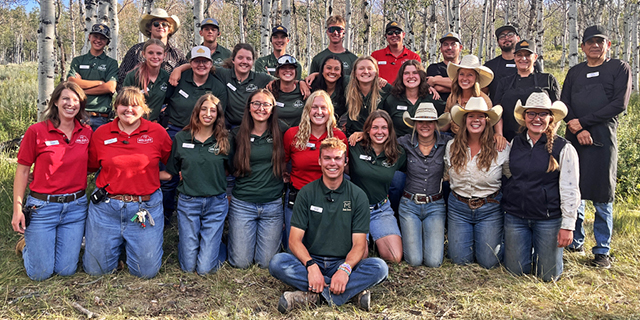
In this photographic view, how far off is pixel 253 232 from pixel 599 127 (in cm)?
472

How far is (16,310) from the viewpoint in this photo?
13.9 ft

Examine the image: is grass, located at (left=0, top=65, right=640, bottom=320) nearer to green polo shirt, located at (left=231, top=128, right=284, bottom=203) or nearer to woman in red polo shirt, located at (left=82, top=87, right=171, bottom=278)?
woman in red polo shirt, located at (left=82, top=87, right=171, bottom=278)

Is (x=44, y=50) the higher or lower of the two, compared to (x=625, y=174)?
higher

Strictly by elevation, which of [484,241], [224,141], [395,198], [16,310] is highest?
[224,141]

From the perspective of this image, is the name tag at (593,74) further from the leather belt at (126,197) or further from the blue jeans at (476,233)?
the leather belt at (126,197)

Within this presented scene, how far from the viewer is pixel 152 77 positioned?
607cm

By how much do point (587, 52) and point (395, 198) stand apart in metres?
3.21

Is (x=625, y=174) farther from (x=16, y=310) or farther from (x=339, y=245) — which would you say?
(x=16, y=310)

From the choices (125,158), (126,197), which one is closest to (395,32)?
(125,158)

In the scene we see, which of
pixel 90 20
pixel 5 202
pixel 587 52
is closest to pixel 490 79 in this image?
pixel 587 52

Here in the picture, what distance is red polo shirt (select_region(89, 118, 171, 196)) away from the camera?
4.98m

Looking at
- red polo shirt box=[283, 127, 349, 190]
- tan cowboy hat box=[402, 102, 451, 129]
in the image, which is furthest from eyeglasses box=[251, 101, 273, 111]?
tan cowboy hat box=[402, 102, 451, 129]

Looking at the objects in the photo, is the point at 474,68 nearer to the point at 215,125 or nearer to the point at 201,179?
the point at 215,125

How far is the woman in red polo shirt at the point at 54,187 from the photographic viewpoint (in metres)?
4.88
